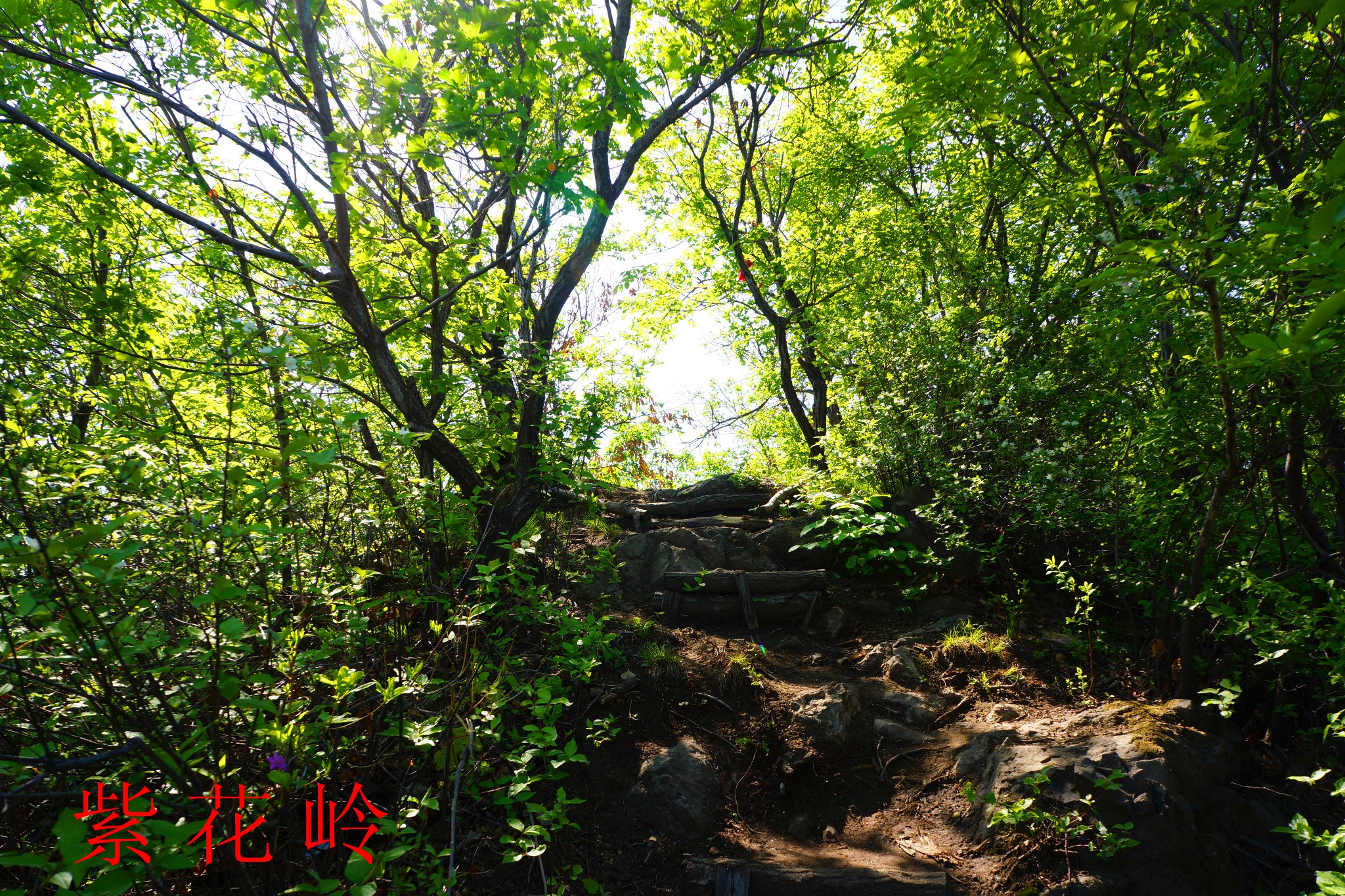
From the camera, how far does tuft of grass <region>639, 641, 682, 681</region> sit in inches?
201

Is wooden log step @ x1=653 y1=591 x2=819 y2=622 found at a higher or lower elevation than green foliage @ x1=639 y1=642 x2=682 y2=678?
higher

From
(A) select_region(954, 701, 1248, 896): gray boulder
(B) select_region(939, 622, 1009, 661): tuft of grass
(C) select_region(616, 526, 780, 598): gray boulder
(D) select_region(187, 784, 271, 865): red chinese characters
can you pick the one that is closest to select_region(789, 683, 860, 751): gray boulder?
(A) select_region(954, 701, 1248, 896): gray boulder

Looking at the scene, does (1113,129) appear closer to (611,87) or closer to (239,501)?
(611,87)

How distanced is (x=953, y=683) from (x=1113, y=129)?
14.8 ft

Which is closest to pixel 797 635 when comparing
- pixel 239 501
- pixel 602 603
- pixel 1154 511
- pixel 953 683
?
pixel 953 683

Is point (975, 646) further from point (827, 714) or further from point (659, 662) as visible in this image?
point (659, 662)

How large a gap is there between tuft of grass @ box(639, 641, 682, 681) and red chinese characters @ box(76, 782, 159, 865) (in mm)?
3503

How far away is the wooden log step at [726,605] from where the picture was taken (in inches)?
246

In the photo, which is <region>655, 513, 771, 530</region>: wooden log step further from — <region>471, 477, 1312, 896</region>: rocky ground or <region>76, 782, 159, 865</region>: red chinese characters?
<region>76, 782, 159, 865</region>: red chinese characters

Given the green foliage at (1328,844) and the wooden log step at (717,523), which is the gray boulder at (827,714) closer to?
the green foliage at (1328,844)

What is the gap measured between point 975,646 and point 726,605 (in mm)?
2328

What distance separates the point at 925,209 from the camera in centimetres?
928

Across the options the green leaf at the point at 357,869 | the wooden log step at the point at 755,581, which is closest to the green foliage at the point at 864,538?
the wooden log step at the point at 755,581

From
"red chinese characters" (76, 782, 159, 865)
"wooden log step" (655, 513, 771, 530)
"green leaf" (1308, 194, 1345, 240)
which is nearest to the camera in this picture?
"green leaf" (1308, 194, 1345, 240)
